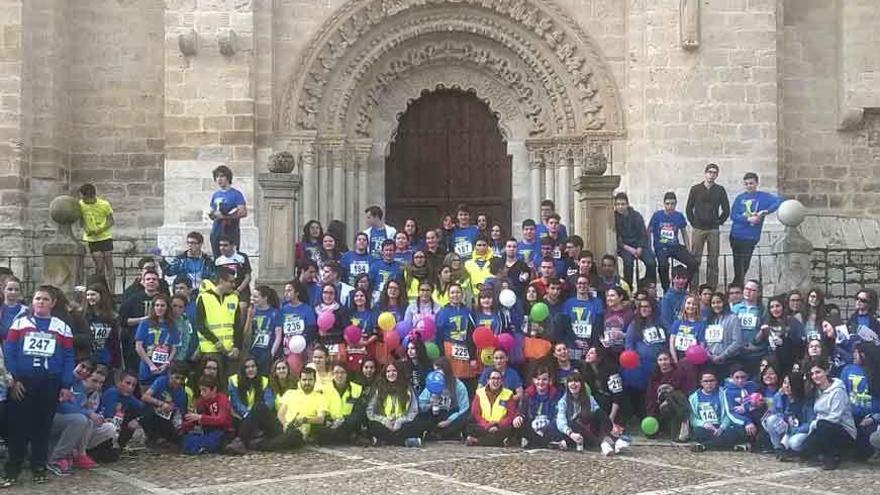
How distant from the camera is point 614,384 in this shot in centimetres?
1107

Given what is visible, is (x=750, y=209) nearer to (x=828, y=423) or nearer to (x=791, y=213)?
(x=791, y=213)

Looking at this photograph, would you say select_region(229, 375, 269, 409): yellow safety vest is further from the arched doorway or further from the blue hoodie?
the arched doorway

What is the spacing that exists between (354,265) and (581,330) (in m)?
2.54

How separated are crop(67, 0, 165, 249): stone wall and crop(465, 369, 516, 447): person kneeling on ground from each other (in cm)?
773

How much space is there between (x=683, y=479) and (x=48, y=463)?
16.4 ft

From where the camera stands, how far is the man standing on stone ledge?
13.7m

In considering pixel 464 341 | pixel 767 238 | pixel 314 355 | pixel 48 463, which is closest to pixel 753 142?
pixel 767 238

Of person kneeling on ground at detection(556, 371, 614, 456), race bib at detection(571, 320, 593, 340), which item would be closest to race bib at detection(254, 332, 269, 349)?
person kneeling on ground at detection(556, 371, 614, 456)

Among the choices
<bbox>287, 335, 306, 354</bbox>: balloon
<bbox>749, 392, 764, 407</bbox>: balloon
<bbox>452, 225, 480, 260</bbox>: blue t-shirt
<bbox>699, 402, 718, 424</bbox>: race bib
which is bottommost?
<bbox>699, 402, 718, 424</bbox>: race bib

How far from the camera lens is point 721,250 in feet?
50.8

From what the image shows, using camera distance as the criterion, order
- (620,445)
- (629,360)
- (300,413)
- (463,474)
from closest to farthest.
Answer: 1. (463,474)
2. (620,445)
3. (300,413)
4. (629,360)

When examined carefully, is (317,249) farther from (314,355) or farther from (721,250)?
(721,250)

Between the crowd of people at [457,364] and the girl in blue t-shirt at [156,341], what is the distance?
18 mm

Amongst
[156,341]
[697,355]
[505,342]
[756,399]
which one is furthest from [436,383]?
[756,399]
